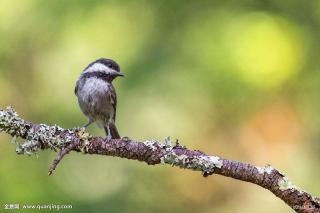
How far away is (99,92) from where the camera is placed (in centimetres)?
454

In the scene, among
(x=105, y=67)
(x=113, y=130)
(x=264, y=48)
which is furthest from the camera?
(x=264, y=48)

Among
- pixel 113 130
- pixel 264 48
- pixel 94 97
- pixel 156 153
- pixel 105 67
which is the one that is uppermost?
pixel 264 48

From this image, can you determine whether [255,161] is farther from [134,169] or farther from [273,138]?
[134,169]

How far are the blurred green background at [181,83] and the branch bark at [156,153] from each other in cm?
141

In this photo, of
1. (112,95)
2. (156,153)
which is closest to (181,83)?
(112,95)

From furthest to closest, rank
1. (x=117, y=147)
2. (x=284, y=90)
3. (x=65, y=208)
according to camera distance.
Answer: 1. (x=284, y=90)
2. (x=65, y=208)
3. (x=117, y=147)

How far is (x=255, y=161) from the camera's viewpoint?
5.21 m

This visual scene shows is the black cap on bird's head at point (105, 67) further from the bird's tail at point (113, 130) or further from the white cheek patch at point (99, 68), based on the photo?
the bird's tail at point (113, 130)

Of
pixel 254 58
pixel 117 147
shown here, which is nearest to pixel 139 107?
pixel 254 58

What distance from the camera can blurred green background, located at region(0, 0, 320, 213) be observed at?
4.61 meters

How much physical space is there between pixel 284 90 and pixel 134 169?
133 centimetres

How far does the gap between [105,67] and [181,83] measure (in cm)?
66

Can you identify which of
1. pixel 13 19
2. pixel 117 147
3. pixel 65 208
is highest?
pixel 13 19

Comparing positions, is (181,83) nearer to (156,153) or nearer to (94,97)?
(94,97)
